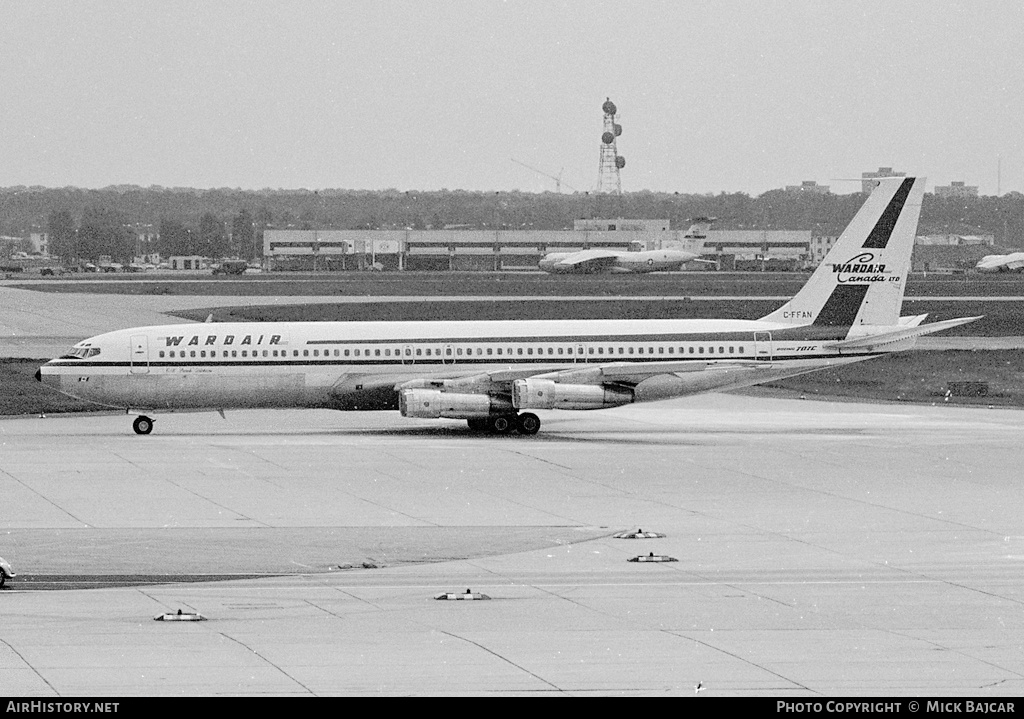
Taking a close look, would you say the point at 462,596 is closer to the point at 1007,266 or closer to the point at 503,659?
the point at 503,659

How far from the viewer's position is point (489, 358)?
47594 mm

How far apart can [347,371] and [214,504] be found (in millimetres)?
15012

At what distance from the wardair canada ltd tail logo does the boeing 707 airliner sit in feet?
0.15

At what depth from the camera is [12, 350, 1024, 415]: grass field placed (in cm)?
5645

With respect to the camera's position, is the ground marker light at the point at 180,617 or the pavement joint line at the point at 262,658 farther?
the ground marker light at the point at 180,617

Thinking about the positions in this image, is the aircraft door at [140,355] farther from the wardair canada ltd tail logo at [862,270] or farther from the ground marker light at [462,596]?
the ground marker light at [462,596]

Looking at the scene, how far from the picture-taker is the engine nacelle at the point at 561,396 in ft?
149

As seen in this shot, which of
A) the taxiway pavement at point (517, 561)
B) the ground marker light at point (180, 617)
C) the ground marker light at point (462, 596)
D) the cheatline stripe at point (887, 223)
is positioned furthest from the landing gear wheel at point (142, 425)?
the ground marker light at point (180, 617)

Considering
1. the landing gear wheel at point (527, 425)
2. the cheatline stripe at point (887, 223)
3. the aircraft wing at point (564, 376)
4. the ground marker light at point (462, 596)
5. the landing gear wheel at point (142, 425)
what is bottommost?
the landing gear wheel at point (142, 425)

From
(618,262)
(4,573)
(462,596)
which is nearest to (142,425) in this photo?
(4,573)

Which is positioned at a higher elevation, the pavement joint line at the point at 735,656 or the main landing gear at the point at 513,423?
the pavement joint line at the point at 735,656

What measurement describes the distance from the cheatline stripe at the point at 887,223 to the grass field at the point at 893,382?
922 centimetres

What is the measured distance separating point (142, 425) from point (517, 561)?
2404cm

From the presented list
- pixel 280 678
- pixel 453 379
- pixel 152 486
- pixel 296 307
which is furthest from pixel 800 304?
pixel 296 307
